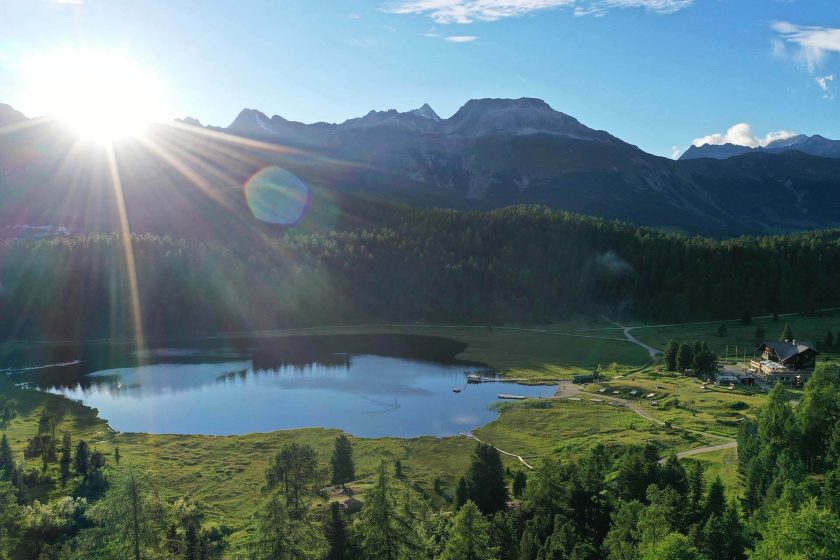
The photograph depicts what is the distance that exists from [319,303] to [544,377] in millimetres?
90953

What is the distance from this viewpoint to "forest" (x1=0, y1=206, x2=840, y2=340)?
16762 centimetres

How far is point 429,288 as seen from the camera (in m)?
190

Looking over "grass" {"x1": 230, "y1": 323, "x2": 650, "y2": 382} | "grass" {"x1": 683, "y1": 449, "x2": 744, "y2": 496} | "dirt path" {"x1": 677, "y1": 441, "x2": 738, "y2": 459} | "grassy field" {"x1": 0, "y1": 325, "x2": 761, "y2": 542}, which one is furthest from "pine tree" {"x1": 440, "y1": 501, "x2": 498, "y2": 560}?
"grass" {"x1": 230, "y1": 323, "x2": 650, "y2": 382}

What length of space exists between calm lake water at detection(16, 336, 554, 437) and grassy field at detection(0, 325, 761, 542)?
485 centimetres

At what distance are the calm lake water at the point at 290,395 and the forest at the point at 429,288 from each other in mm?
47262

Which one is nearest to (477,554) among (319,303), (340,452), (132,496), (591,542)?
(591,542)

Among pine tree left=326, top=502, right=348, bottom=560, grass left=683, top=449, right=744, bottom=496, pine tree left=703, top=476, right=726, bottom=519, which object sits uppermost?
pine tree left=703, top=476, right=726, bottom=519

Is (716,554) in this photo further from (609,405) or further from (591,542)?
(609,405)

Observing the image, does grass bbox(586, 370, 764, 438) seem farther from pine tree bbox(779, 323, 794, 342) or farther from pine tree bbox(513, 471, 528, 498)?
pine tree bbox(513, 471, 528, 498)

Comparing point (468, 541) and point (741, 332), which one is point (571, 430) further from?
point (741, 332)

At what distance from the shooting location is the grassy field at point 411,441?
62219 millimetres

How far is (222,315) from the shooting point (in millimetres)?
180125

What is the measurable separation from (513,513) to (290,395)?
213 ft

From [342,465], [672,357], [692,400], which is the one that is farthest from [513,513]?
[672,357]
